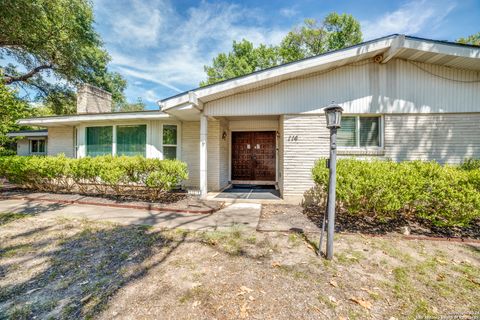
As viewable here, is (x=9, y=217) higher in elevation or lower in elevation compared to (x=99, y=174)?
lower

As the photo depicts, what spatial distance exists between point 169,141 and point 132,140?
1520mm

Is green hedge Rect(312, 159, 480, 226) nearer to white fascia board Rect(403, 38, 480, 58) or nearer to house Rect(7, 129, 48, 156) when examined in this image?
white fascia board Rect(403, 38, 480, 58)

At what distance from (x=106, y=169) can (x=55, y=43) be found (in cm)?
1316

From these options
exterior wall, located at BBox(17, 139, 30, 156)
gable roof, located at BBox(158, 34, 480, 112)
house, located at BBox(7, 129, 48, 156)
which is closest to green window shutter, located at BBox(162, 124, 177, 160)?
gable roof, located at BBox(158, 34, 480, 112)

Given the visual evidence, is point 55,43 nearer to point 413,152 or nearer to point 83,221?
point 83,221

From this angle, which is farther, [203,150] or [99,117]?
[99,117]

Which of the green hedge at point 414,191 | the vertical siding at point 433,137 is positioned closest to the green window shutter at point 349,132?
the vertical siding at point 433,137

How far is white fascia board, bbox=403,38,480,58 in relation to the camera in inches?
199

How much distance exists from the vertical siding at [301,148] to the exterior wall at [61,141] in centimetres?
989

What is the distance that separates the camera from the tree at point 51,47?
11000 mm

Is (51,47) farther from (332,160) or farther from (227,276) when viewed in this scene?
(332,160)

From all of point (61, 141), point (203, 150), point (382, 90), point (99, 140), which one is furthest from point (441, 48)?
point (61, 141)

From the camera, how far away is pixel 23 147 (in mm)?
12953

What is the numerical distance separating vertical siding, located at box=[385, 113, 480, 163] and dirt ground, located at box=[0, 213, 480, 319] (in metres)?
2.95
